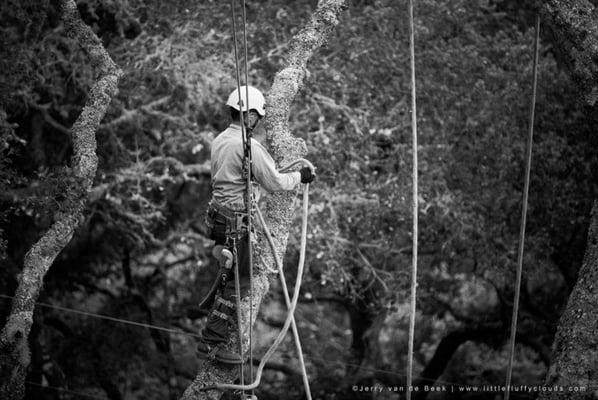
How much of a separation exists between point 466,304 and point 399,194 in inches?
122

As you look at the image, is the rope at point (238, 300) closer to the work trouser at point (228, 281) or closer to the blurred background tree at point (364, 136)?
the work trouser at point (228, 281)

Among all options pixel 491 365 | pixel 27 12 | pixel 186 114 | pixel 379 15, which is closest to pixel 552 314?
pixel 491 365

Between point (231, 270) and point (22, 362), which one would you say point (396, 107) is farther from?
point (22, 362)

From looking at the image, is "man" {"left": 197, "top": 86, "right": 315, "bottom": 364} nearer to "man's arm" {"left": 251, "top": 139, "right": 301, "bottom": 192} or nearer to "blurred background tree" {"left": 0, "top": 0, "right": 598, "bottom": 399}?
"man's arm" {"left": 251, "top": 139, "right": 301, "bottom": 192}

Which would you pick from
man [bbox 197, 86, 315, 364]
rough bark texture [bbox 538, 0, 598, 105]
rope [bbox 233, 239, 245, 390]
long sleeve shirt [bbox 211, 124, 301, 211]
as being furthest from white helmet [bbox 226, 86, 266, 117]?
rough bark texture [bbox 538, 0, 598, 105]

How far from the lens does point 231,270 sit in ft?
18.7

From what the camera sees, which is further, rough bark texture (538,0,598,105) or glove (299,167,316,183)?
rough bark texture (538,0,598,105)

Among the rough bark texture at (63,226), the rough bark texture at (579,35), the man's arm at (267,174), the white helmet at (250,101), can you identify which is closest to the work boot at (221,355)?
the man's arm at (267,174)

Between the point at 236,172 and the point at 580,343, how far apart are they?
2.40m

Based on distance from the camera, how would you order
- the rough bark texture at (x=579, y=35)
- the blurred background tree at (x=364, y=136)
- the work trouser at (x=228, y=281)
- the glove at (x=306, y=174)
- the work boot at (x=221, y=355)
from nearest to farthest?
the work boot at (x=221, y=355), the work trouser at (x=228, y=281), the glove at (x=306, y=174), the rough bark texture at (x=579, y=35), the blurred background tree at (x=364, y=136)

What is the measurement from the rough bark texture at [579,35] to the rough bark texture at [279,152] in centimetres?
154

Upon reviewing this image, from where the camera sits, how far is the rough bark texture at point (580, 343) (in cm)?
558

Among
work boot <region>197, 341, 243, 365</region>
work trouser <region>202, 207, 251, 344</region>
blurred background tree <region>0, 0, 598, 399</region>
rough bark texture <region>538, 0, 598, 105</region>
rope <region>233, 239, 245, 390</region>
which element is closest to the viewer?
rope <region>233, 239, 245, 390</region>

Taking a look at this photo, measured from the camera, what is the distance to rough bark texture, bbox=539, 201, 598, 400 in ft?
18.3
